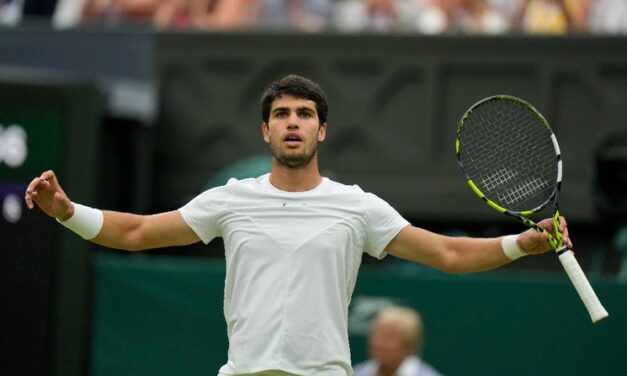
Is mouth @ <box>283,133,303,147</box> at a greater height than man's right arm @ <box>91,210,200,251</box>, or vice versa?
mouth @ <box>283,133,303,147</box>

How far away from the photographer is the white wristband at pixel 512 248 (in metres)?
5.46

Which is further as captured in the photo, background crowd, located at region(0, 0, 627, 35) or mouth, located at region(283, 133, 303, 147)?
background crowd, located at region(0, 0, 627, 35)

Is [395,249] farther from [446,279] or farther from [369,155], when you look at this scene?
[369,155]

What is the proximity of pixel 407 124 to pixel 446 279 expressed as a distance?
10.1 feet

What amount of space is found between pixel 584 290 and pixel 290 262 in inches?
43.3

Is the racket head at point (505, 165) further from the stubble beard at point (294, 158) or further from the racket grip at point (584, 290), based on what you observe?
the stubble beard at point (294, 158)

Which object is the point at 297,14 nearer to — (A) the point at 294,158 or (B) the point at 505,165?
(B) the point at 505,165

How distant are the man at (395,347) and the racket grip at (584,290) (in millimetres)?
2824

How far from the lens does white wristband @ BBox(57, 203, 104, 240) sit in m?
5.61

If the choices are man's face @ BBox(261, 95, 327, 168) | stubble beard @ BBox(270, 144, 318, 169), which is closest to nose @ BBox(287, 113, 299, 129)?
man's face @ BBox(261, 95, 327, 168)

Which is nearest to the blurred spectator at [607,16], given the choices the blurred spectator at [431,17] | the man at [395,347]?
the blurred spectator at [431,17]

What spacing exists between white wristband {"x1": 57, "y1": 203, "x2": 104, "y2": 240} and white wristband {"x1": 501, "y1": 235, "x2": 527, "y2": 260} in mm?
1573

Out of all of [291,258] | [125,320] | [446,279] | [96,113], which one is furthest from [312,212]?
[96,113]

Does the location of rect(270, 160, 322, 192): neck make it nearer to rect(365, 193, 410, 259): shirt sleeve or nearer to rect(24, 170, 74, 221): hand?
rect(365, 193, 410, 259): shirt sleeve
